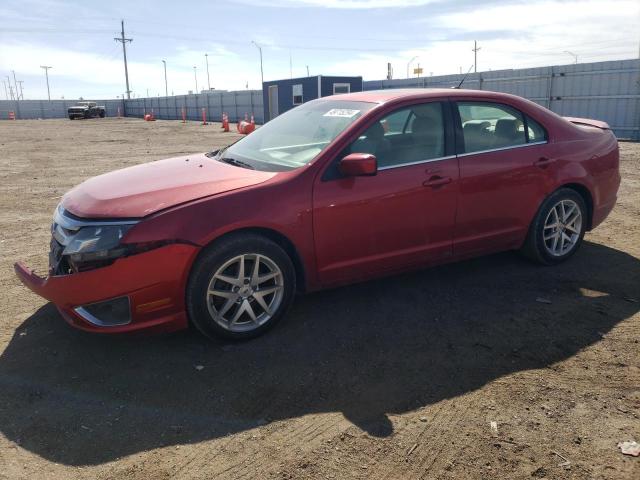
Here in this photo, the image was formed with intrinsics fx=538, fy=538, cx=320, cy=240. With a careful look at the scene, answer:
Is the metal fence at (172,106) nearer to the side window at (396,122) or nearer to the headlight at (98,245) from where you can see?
the side window at (396,122)

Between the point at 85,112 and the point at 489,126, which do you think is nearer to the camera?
the point at 489,126

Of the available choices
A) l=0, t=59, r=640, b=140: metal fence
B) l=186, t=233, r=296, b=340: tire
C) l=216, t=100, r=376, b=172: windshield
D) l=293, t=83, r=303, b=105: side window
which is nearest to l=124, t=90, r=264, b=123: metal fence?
l=293, t=83, r=303, b=105: side window

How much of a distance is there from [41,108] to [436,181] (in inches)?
2960

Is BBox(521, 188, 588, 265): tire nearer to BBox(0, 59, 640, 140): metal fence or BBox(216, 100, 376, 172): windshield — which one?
BBox(216, 100, 376, 172): windshield

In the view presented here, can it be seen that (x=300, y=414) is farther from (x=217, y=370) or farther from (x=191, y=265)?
(x=191, y=265)

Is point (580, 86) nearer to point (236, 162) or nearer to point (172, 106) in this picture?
point (236, 162)

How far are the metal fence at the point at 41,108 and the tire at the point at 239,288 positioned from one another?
73.6 metres

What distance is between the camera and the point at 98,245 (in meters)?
3.33

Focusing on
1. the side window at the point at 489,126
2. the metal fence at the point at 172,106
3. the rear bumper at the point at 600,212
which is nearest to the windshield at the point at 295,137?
the side window at the point at 489,126

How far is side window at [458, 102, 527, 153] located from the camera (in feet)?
15.1

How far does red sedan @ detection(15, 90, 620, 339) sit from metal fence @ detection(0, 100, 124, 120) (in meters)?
72.9

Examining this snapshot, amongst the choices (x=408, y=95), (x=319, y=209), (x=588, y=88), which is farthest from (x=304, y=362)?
(x=588, y=88)

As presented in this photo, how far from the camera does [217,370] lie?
3.44 m

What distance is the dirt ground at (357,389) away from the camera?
8.57 feet
